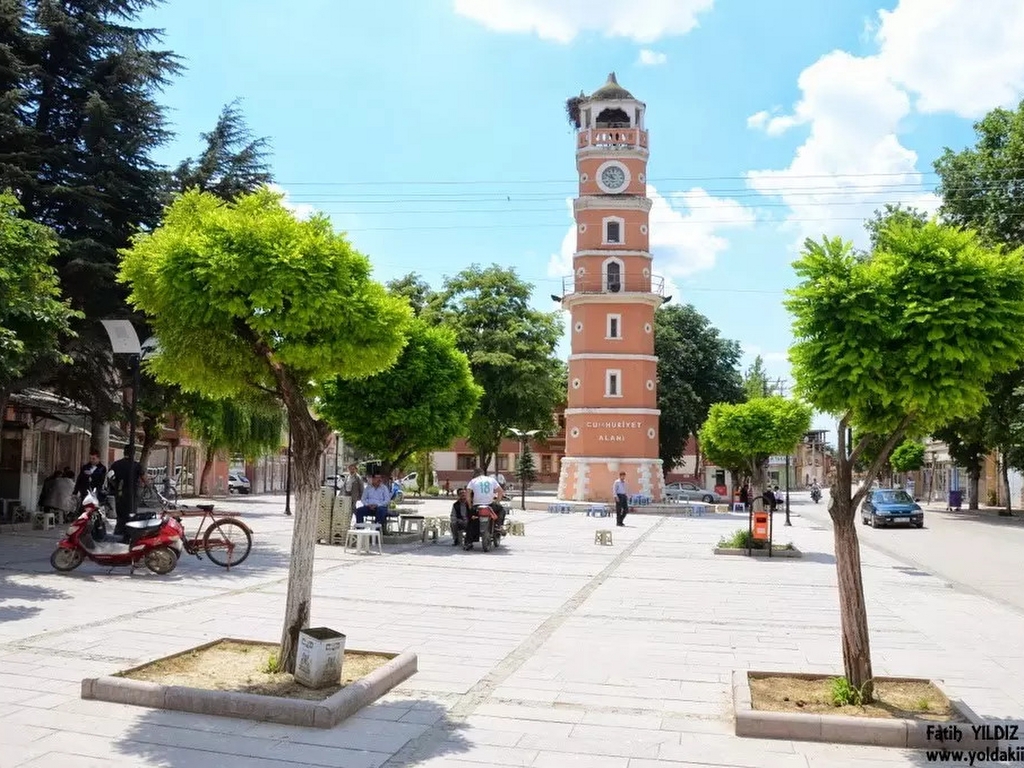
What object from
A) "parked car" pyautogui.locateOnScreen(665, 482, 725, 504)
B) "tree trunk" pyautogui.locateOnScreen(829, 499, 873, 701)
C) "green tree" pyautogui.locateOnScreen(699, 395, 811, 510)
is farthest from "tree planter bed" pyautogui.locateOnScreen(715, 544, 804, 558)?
"parked car" pyautogui.locateOnScreen(665, 482, 725, 504)

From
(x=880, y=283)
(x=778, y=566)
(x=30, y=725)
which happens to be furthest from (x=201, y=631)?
(x=778, y=566)

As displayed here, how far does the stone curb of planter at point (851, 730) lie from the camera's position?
18.5 ft

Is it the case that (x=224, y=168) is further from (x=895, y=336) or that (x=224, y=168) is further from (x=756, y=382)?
(x=756, y=382)

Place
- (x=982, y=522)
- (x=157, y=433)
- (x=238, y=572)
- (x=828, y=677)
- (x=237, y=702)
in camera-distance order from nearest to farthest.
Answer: (x=237, y=702)
(x=828, y=677)
(x=238, y=572)
(x=157, y=433)
(x=982, y=522)

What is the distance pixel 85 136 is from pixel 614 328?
29746mm

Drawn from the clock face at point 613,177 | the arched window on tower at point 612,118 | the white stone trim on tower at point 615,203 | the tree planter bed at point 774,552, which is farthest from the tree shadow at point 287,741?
the arched window on tower at point 612,118

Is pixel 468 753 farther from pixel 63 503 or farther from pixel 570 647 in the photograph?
pixel 63 503

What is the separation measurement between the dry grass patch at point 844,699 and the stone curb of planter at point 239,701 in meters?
2.88

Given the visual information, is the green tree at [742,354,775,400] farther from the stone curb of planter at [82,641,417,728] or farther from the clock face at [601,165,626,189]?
the stone curb of planter at [82,641,417,728]

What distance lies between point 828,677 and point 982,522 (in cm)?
3374

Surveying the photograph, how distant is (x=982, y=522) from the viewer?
36.0m

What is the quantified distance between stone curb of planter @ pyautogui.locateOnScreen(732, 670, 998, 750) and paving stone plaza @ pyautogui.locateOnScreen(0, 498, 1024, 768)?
0.11 meters

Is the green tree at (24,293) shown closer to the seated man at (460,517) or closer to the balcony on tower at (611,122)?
the seated man at (460,517)

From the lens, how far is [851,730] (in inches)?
227
